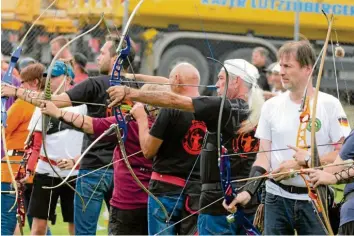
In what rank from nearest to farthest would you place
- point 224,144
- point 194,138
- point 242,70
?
1. point 224,144
2. point 242,70
3. point 194,138

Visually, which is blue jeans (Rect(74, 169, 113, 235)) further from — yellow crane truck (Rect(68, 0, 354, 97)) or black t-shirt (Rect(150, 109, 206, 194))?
yellow crane truck (Rect(68, 0, 354, 97))

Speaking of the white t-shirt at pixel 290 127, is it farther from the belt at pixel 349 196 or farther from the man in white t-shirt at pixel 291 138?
the belt at pixel 349 196

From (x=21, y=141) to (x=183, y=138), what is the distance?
6.68 feet

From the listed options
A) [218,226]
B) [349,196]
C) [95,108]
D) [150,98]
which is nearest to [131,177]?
[95,108]

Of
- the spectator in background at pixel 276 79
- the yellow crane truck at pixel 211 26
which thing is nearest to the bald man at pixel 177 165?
the spectator in background at pixel 276 79

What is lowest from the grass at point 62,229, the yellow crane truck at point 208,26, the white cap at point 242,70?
the grass at point 62,229

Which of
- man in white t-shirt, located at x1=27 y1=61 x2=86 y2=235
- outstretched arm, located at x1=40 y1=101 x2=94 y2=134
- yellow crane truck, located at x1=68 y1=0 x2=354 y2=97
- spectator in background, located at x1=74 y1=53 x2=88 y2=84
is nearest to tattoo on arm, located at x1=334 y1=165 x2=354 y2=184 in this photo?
outstretched arm, located at x1=40 y1=101 x2=94 y2=134

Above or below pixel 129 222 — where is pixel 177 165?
above

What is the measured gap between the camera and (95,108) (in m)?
7.32

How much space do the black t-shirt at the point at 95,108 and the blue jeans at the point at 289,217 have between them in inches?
64.2

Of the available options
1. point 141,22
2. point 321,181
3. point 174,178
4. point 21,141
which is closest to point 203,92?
point 141,22

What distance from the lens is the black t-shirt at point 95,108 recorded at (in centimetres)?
695

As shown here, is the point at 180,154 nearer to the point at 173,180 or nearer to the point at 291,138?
the point at 173,180

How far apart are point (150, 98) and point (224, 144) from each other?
0.74 m
